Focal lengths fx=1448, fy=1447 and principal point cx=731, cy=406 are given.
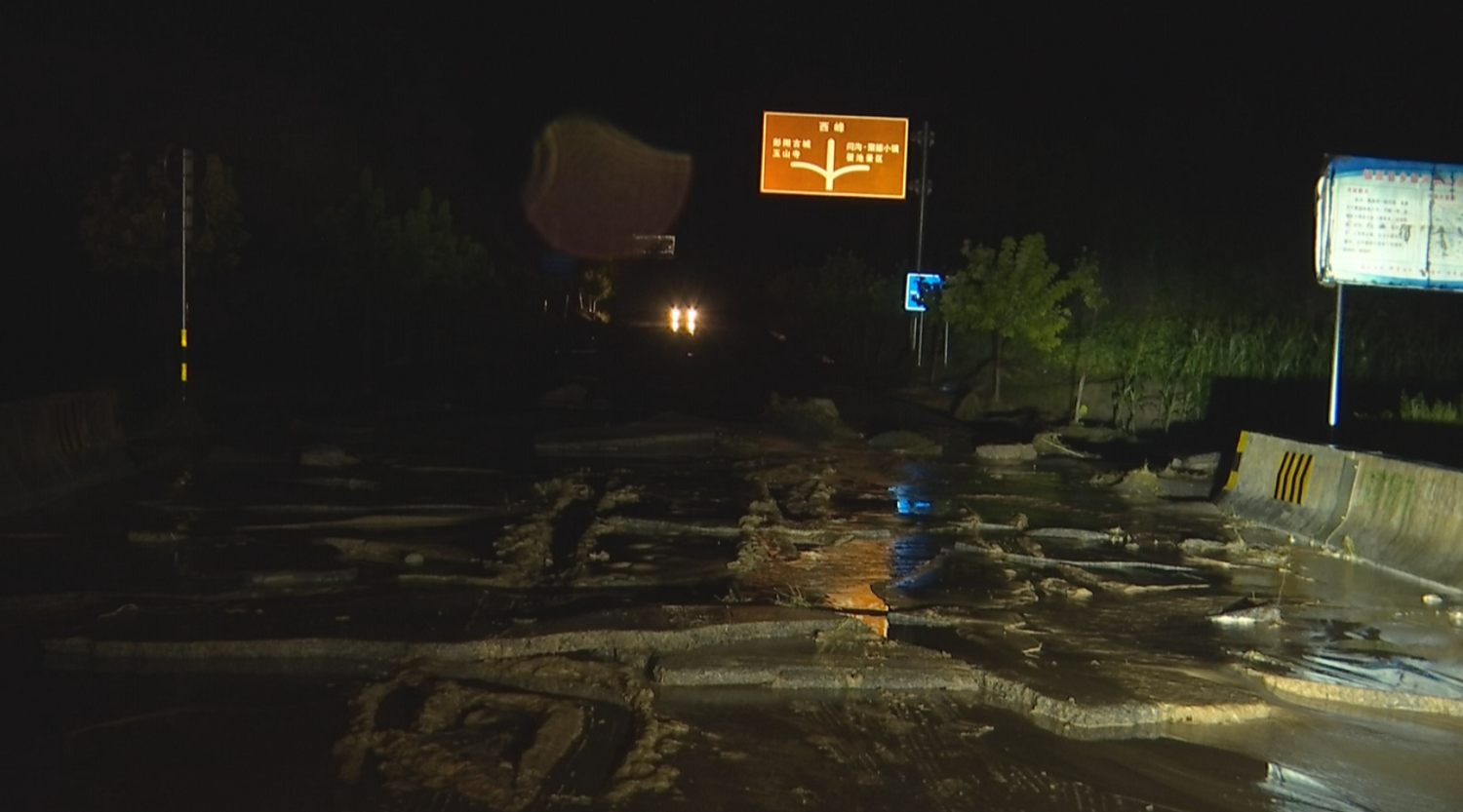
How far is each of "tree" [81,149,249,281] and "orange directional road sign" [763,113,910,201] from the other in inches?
651

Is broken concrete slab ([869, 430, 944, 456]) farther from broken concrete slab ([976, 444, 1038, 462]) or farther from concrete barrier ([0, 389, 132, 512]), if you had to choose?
concrete barrier ([0, 389, 132, 512])

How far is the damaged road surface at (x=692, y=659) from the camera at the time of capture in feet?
23.0

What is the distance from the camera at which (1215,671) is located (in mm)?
9477

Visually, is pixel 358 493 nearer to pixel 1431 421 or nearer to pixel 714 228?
pixel 1431 421

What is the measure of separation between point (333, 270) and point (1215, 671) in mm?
30762

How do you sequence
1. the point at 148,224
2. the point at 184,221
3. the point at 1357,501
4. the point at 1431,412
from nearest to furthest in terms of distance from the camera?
the point at 1357,501
the point at 1431,412
the point at 184,221
the point at 148,224

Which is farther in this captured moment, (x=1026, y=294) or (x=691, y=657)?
(x=1026, y=294)

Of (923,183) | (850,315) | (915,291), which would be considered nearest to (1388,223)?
(915,291)

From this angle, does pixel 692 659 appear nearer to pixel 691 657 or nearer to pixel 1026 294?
pixel 691 657

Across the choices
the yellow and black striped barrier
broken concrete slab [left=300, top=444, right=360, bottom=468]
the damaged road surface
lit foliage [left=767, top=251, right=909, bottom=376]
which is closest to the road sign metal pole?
lit foliage [left=767, top=251, right=909, bottom=376]

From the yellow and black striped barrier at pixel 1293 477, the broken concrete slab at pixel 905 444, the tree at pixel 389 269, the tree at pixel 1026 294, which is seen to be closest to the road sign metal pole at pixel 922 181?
the tree at pixel 1026 294

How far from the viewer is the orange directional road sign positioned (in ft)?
135

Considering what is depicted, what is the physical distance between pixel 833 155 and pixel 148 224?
20414 millimetres

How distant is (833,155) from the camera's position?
4159 cm
